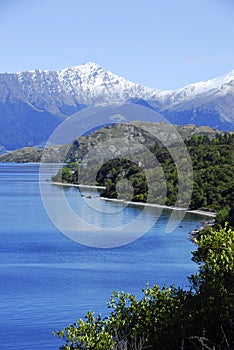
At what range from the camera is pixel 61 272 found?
27953 mm

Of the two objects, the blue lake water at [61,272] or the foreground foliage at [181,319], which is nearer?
the foreground foliage at [181,319]

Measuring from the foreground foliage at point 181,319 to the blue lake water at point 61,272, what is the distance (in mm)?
5402

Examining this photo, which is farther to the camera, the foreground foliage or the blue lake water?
the blue lake water

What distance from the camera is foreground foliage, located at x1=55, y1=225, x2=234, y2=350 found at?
39.2ft

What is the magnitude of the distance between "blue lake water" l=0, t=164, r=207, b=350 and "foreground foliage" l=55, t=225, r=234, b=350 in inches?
213

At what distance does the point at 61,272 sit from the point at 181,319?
1590 cm

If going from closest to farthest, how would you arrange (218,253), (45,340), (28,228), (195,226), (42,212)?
(218,253), (45,340), (28,228), (195,226), (42,212)

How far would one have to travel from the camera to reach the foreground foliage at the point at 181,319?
39.2 ft

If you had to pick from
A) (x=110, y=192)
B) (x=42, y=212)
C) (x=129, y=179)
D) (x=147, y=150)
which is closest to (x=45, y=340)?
(x=42, y=212)

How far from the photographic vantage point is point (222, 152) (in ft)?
242

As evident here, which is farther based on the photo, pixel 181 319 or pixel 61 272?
pixel 61 272

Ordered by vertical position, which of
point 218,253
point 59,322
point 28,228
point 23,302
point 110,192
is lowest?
point 218,253

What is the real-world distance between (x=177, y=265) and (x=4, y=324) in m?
12.7

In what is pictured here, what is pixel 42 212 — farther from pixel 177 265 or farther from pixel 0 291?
pixel 0 291
